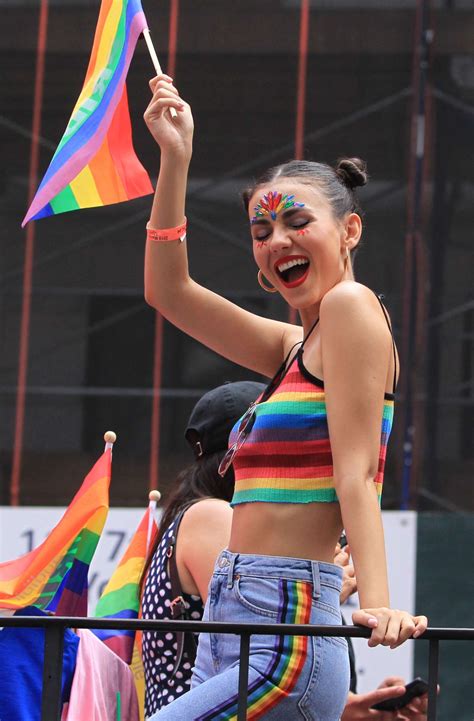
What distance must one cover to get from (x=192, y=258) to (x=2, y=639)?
4052mm

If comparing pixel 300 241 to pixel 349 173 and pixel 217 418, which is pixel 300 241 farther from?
pixel 217 418

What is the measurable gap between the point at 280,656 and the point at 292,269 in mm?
644

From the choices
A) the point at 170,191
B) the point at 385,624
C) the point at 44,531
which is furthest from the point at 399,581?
the point at 385,624

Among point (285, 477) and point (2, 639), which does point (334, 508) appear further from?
point (2, 639)

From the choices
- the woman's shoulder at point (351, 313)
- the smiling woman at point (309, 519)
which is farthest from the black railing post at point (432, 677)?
the woman's shoulder at point (351, 313)

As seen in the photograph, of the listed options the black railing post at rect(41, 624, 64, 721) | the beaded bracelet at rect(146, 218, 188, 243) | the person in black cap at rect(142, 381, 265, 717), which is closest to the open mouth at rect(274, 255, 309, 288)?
the beaded bracelet at rect(146, 218, 188, 243)

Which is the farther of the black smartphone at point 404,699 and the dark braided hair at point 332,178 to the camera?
the black smartphone at point 404,699

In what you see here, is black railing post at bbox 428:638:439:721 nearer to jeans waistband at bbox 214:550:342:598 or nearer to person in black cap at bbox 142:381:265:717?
jeans waistband at bbox 214:550:342:598

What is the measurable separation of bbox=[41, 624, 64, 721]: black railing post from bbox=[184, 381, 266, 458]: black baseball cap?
0.77 m

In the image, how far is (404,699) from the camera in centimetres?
316

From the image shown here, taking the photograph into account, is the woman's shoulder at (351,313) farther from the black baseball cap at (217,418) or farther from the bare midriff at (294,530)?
the black baseball cap at (217,418)

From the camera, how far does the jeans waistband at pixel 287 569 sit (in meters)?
1.96

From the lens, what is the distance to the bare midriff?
1.97 m

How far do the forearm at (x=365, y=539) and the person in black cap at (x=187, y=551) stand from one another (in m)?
0.62
